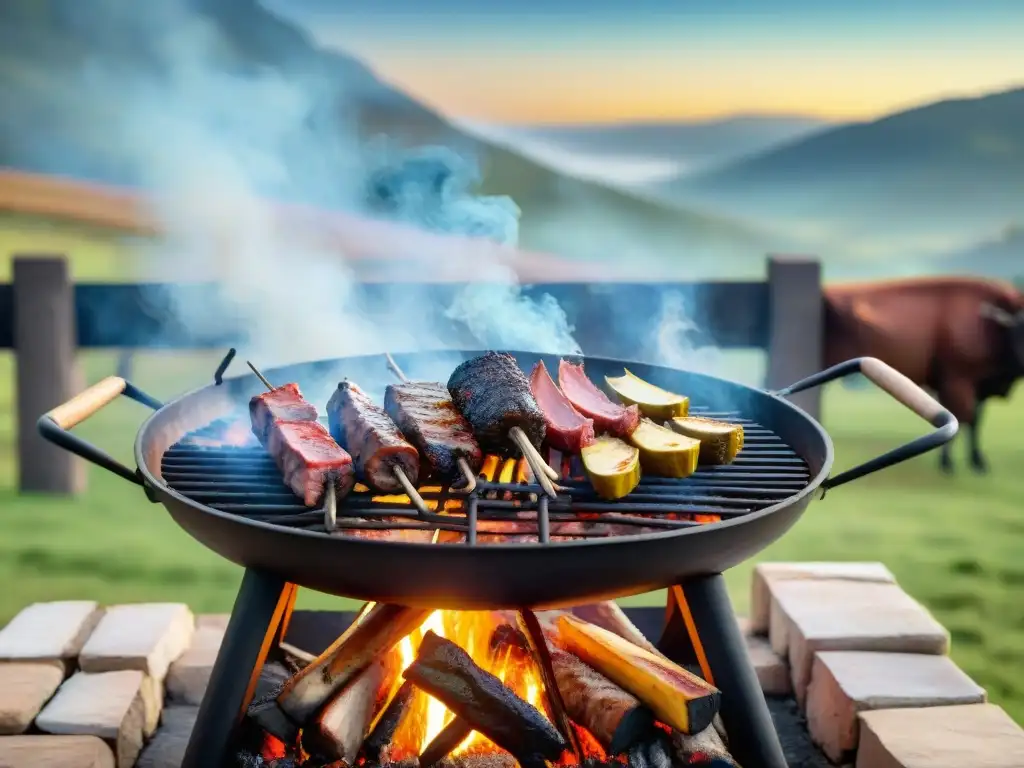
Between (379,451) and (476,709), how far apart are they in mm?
551

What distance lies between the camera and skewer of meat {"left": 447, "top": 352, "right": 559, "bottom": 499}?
1.98 metres

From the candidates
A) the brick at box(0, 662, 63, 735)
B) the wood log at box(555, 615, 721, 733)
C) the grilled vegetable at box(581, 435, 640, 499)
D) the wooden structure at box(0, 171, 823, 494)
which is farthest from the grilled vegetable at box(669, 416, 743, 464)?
the wooden structure at box(0, 171, 823, 494)

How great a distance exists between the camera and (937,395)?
18.4 feet

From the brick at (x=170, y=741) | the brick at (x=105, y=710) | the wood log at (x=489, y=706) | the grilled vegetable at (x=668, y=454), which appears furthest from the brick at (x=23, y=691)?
the grilled vegetable at (x=668, y=454)

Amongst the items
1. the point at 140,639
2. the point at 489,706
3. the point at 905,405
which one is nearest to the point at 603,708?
the point at 489,706

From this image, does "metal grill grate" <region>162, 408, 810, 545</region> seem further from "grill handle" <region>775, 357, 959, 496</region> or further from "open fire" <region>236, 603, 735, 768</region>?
"open fire" <region>236, 603, 735, 768</region>

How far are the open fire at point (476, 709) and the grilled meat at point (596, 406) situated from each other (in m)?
0.47

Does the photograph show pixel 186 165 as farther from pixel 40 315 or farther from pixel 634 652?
pixel 634 652

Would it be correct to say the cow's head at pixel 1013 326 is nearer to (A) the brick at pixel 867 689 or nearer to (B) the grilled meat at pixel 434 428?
(A) the brick at pixel 867 689

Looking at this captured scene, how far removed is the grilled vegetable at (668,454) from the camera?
6.55ft

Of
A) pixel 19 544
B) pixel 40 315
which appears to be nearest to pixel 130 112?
pixel 40 315

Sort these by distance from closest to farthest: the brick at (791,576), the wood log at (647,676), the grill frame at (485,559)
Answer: the grill frame at (485,559), the wood log at (647,676), the brick at (791,576)

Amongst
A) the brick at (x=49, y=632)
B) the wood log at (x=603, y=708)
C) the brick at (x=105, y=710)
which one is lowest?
the brick at (x=105, y=710)

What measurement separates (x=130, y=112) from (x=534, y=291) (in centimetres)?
1086
